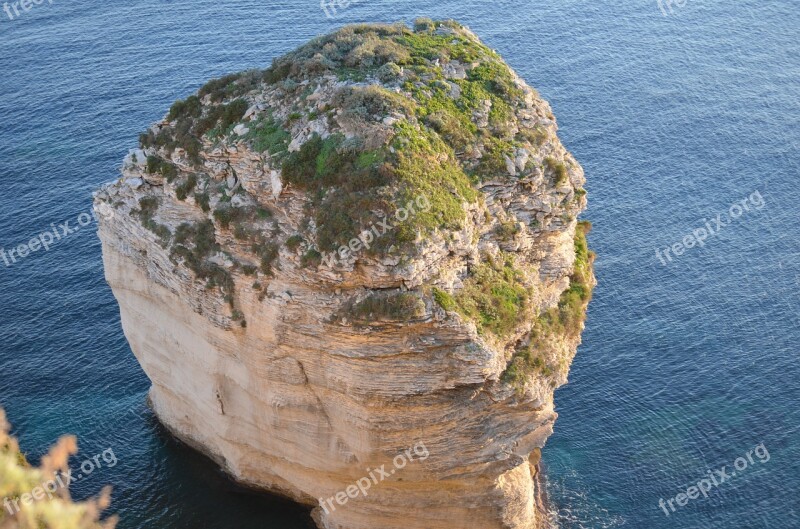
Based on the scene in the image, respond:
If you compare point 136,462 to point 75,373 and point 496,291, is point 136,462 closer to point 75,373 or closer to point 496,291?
point 75,373

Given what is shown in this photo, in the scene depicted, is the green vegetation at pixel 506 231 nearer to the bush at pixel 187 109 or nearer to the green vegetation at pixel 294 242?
the green vegetation at pixel 294 242

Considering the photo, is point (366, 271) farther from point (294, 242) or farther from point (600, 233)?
point (600, 233)

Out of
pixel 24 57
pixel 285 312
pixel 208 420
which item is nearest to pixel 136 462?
pixel 208 420

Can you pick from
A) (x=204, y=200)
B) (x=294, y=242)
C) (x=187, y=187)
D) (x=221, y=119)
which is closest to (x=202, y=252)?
(x=204, y=200)

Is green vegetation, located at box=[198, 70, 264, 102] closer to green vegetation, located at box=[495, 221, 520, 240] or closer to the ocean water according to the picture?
green vegetation, located at box=[495, 221, 520, 240]

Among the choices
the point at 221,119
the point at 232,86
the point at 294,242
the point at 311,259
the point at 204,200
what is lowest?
the point at 311,259

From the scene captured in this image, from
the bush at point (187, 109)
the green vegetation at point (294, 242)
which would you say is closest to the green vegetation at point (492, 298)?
the green vegetation at point (294, 242)
